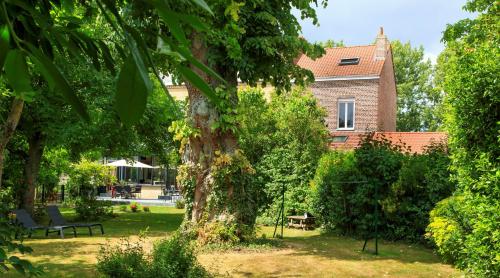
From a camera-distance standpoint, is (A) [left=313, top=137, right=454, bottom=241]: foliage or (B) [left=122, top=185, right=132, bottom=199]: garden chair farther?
(B) [left=122, top=185, right=132, bottom=199]: garden chair

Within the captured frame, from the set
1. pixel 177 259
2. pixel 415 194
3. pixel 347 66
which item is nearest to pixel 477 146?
pixel 177 259

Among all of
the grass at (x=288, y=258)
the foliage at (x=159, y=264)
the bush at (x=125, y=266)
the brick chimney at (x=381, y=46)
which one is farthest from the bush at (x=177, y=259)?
the brick chimney at (x=381, y=46)

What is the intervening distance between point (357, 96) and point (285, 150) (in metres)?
12.8

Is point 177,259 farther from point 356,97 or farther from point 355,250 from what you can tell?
point 356,97

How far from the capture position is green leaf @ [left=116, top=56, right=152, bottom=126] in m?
0.68

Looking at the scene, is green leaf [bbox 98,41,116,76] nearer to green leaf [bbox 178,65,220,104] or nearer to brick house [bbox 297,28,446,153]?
green leaf [bbox 178,65,220,104]

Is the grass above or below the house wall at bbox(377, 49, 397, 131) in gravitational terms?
below

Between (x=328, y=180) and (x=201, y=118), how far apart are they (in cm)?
635

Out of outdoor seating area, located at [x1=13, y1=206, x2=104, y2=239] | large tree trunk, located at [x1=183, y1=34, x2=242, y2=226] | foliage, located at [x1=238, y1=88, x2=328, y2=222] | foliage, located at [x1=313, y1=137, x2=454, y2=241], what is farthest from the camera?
foliage, located at [x1=238, y1=88, x2=328, y2=222]

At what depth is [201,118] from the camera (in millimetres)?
12266

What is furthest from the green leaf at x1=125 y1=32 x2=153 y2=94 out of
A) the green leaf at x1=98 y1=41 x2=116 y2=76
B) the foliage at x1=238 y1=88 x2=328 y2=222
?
the foliage at x1=238 y1=88 x2=328 y2=222

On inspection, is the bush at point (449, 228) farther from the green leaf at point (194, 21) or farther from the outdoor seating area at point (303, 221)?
the green leaf at point (194, 21)

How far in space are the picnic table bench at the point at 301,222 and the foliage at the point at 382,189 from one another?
57cm

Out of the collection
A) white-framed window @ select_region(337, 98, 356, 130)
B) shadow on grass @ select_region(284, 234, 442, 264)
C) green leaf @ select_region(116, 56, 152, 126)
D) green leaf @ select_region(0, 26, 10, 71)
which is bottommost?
shadow on grass @ select_region(284, 234, 442, 264)
